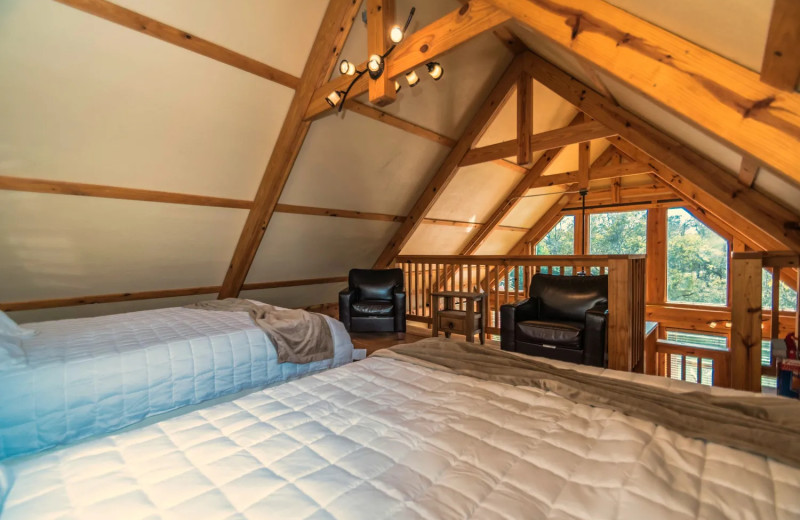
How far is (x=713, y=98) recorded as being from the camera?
1.38 metres

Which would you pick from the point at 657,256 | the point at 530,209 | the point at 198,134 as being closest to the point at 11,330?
the point at 198,134

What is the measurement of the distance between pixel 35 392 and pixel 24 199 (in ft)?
5.83

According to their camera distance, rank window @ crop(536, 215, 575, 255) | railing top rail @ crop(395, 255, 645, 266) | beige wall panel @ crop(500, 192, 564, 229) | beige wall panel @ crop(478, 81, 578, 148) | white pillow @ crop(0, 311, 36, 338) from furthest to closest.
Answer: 1. window @ crop(536, 215, 575, 255)
2. beige wall panel @ crop(500, 192, 564, 229)
3. beige wall panel @ crop(478, 81, 578, 148)
4. railing top rail @ crop(395, 255, 645, 266)
5. white pillow @ crop(0, 311, 36, 338)

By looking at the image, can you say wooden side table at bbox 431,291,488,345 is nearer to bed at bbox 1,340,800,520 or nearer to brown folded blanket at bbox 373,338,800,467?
brown folded blanket at bbox 373,338,800,467

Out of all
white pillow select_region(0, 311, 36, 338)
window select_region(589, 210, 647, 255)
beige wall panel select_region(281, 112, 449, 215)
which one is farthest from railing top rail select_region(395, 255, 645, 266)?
white pillow select_region(0, 311, 36, 338)

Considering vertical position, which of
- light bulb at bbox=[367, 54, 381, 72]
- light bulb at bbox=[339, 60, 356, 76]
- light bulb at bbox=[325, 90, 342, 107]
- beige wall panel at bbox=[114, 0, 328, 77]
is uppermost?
beige wall panel at bbox=[114, 0, 328, 77]

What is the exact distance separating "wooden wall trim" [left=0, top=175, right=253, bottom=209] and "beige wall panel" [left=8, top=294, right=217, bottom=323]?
1303 mm

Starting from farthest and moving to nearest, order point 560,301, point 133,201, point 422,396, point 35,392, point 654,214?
point 654,214, point 560,301, point 133,201, point 35,392, point 422,396

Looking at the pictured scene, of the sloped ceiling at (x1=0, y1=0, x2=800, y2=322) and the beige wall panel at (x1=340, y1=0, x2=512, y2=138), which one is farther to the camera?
the beige wall panel at (x1=340, y1=0, x2=512, y2=138)

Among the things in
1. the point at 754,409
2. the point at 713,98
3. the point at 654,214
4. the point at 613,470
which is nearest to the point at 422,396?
the point at 613,470

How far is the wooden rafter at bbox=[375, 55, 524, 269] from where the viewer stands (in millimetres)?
4520

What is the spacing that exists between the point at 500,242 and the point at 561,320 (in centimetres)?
465

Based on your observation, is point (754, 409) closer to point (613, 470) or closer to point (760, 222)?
point (613, 470)

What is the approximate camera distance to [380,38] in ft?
8.65
